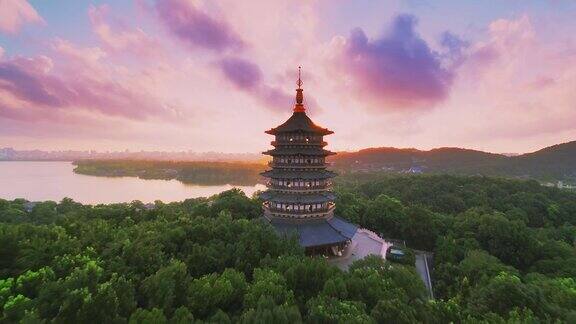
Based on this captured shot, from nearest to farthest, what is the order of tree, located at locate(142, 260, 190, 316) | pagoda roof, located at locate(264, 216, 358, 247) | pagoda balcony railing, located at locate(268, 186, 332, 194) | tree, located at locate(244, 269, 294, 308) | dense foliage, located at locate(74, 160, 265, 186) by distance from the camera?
tree, located at locate(142, 260, 190, 316), tree, located at locate(244, 269, 294, 308), pagoda roof, located at locate(264, 216, 358, 247), pagoda balcony railing, located at locate(268, 186, 332, 194), dense foliage, located at locate(74, 160, 265, 186)

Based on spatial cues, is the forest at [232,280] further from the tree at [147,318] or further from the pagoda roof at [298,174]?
the pagoda roof at [298,174]

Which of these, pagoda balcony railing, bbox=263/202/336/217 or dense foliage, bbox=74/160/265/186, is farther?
dense foliage, bbox=74/160/265/186

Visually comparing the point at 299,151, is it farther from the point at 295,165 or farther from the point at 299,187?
the point at 299,187

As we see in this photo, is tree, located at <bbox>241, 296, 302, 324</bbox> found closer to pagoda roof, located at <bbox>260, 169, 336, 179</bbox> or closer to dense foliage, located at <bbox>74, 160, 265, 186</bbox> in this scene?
pagoda roof, located at <bbox>260, 169, 336, 179</bbox>

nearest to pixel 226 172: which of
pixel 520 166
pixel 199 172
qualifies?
pixel 199 172

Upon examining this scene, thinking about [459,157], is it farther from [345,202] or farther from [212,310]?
[212,310]

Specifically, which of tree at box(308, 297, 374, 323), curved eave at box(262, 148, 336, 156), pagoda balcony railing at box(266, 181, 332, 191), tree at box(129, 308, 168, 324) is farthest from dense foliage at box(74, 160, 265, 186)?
tree at box(129, 308, 168, 324)

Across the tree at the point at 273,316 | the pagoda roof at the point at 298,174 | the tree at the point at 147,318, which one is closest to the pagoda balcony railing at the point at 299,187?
the pagoda roof at the point at 298,174
